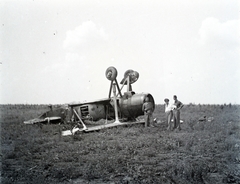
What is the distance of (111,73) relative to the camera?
45.8ft

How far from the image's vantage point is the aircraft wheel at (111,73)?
13750 mm

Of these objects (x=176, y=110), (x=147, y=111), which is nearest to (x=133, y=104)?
(x=147, y=111)

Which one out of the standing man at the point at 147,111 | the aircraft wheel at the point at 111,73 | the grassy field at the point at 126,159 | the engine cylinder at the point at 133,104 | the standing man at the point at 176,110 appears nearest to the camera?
the grassy field at the point at 126,159

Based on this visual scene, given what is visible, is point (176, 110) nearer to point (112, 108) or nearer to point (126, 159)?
point (112, 108)

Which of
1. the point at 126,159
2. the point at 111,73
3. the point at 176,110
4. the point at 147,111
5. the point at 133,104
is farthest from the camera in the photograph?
the point at 111,73

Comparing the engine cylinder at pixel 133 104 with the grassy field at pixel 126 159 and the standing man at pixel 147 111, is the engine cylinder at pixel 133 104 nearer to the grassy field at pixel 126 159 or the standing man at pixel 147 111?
the standing man at pixel 147 111

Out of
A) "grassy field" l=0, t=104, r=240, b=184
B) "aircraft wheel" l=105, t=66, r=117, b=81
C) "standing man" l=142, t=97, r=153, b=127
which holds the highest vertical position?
"aircraft wheel" l=105, t=66, r=117, b=81

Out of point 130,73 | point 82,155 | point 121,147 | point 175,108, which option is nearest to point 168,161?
point 121,147

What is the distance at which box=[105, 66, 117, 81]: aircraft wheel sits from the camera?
1375cm

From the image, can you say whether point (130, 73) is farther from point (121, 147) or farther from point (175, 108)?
point (121, 147)

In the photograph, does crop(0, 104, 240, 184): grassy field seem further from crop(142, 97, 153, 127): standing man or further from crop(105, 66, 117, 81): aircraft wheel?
crop(105, 66, 117, 81): aircraft wheel

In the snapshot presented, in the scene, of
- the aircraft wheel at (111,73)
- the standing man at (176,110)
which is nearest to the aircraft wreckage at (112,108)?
the aircraft wheel at (111,73)

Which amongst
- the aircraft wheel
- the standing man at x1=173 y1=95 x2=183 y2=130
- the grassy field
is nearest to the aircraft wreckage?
the aircraft wheel

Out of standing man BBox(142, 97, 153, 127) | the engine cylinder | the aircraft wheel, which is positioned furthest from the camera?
the aircraft wheel
